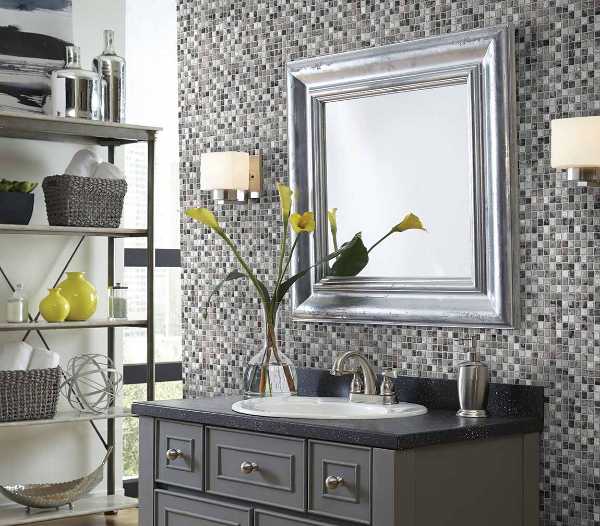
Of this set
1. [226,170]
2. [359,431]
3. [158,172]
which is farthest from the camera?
[158,172]

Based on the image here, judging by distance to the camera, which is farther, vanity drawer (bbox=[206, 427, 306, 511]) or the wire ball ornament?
the wire ball ornament

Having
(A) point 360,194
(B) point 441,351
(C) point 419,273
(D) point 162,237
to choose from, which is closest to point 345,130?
(A) point 360,194

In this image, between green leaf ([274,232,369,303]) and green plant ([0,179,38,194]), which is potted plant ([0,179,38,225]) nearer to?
green plant ([0,179,38,194])

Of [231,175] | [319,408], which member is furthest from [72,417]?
[319,408]

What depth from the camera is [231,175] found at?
362 centimetres

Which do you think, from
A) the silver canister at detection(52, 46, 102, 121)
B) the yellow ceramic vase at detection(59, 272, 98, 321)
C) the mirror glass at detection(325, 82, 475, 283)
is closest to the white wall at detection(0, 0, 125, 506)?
the yellow ceramic vase at detection(59, 272, 98, 321)

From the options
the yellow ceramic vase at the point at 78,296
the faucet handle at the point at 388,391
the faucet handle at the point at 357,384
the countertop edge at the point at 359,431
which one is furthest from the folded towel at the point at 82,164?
the faucet handle at the point at 388,391

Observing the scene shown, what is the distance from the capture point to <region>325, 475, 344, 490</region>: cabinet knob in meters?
2.68

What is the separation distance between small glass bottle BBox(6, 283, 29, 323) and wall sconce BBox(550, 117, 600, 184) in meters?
2.15

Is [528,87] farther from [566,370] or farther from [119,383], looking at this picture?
[119,383]

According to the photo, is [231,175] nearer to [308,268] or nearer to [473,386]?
[308,268]

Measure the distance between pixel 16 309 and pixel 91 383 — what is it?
0.55m

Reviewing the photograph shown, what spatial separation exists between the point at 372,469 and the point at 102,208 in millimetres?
1975

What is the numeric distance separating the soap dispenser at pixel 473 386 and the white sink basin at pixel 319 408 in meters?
0.13
